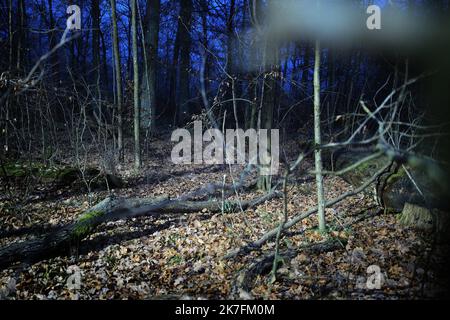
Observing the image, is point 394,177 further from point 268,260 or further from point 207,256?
point 207,256

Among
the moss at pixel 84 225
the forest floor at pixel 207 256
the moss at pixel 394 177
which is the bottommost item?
the forest floor at pixel 207 256

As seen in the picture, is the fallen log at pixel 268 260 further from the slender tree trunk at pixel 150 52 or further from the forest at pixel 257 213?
the slender tree trunk at pixel 150 52

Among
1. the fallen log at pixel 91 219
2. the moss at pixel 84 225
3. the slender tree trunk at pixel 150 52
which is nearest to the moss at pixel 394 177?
the fallen log at pixel 91 219

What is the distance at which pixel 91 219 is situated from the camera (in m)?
5.43

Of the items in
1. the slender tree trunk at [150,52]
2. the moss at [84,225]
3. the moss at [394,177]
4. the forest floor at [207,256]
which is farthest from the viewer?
the slender tree trunk at [150,52]

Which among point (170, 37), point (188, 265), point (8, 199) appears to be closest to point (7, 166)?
point (8, 199)

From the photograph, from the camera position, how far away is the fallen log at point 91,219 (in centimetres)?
463

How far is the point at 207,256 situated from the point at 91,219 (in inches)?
83.0

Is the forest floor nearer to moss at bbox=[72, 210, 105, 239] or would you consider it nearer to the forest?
the forest

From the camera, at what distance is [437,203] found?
5.01 m

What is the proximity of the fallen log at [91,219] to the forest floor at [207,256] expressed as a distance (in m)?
0.15

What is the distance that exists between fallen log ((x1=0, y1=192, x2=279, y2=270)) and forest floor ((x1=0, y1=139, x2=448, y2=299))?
15 cm

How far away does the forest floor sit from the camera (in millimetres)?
3857

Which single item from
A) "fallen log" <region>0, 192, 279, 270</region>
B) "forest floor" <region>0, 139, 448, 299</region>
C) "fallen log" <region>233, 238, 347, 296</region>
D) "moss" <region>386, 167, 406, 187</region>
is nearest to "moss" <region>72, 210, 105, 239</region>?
"fallen log" <region>0, 192, 279, 270</region>
